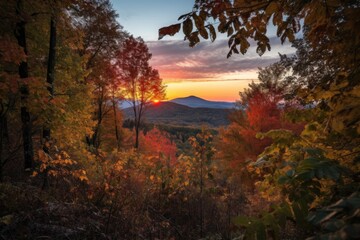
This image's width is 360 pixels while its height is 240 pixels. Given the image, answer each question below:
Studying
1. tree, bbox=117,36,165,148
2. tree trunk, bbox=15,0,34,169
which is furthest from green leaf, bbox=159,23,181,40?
tree, bbox=117,36,165,148

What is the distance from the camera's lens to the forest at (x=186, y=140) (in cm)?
157

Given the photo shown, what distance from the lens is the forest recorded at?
1.57 meters

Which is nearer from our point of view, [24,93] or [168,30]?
[168,30]

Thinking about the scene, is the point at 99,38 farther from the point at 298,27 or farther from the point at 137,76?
the point at 298,27

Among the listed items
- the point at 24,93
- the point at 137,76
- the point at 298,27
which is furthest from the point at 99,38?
the point at 298,27

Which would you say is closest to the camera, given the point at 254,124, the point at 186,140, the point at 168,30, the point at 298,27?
the point at 168,30

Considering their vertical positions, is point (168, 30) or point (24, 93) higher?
point (24, 93)

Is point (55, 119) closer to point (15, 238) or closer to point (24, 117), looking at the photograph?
point (24, 117)

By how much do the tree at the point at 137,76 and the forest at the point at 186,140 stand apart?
0.10 meters

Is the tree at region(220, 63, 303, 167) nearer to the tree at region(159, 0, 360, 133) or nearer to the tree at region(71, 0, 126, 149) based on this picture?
the tree at region(71, 0, 126, 149)

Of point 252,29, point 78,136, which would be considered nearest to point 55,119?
point 78,136

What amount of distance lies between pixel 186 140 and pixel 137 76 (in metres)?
14.0

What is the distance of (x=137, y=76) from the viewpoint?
22125 mm

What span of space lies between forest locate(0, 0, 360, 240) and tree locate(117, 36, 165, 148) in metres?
0.10
